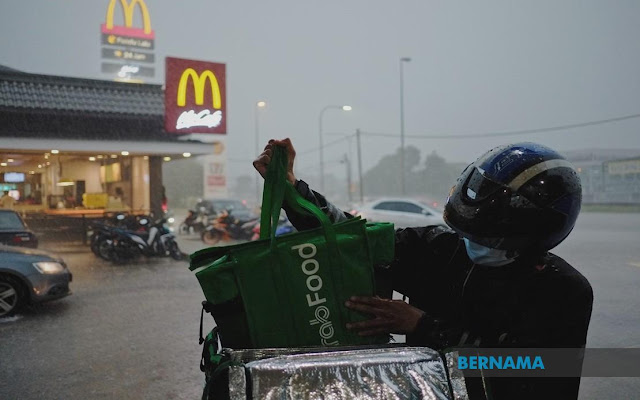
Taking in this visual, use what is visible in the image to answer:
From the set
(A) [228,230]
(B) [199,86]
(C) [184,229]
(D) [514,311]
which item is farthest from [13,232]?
(C) [184,229]

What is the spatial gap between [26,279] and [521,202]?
7.13 meters

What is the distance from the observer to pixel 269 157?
1.64 metres

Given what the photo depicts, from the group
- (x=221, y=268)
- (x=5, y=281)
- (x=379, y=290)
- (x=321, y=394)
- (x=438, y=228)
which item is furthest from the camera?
(x=5, y=281)

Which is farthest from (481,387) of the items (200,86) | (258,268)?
(200,86)

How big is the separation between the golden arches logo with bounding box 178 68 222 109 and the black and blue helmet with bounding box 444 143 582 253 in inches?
568

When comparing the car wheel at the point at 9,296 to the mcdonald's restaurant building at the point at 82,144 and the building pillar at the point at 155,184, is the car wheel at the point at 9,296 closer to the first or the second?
the mcdonald's restaurant building at the point at 82,144

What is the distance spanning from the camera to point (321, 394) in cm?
108

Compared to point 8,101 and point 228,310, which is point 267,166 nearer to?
point 228,310

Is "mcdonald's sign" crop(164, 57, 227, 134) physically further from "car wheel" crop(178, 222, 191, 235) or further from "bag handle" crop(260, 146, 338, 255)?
"bag handle" crop(260, 146, 338, 255)

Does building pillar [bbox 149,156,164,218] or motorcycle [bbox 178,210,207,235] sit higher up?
building pillar [bbox 149,156,164,218]

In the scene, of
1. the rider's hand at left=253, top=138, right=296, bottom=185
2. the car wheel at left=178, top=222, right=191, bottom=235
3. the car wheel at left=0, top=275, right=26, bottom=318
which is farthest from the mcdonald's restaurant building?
the rider's hand at left=253, top=138, right=296, bottom=185


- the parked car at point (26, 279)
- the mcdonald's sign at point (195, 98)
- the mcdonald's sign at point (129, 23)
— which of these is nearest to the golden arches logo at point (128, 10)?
the mcdonald's sign at point (129, 23)

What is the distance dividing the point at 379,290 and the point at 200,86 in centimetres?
1448

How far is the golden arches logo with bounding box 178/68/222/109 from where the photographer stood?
49.2ft
